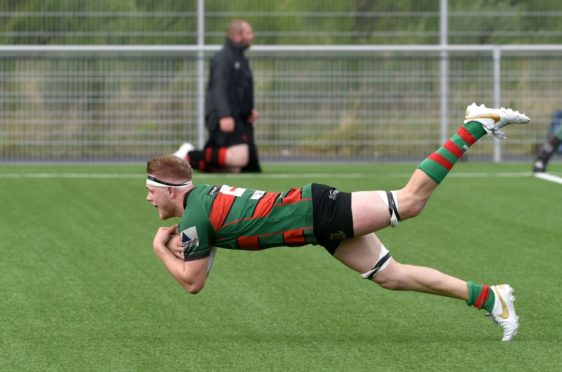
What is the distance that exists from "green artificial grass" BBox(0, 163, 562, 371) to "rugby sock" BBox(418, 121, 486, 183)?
2.90ft

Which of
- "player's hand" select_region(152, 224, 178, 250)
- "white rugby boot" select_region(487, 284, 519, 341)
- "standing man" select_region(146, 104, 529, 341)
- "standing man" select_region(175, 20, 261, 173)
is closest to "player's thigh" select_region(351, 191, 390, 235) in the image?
"standing man" select_region(146, 104, 529, 341)

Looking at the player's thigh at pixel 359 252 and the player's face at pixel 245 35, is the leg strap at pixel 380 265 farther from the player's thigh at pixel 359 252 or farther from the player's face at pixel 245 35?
the player's face at pixel 245 35

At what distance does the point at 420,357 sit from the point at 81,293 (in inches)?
112

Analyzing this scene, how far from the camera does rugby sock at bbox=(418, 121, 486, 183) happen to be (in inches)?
311

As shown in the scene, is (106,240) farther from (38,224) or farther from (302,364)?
(302,364)

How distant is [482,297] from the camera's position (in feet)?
26.4

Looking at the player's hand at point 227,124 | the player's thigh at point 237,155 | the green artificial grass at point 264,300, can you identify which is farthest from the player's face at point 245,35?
the green artificial grass at point 264,300

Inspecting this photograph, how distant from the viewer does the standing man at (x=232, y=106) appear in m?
17.4

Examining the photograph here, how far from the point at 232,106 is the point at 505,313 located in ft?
32.0

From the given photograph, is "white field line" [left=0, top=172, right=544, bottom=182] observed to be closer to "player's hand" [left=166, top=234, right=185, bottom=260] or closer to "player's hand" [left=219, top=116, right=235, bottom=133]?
"player's hand" [left=219, top=116, right=235, bottom=133]

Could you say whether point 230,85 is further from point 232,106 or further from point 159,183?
point 159,183

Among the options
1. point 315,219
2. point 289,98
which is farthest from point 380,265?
point 289,98

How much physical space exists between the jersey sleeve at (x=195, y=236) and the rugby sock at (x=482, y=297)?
1412 millimetres

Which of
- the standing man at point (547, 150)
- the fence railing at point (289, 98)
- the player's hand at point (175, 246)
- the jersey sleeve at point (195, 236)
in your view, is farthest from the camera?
the fence railing at point (289, 98)
